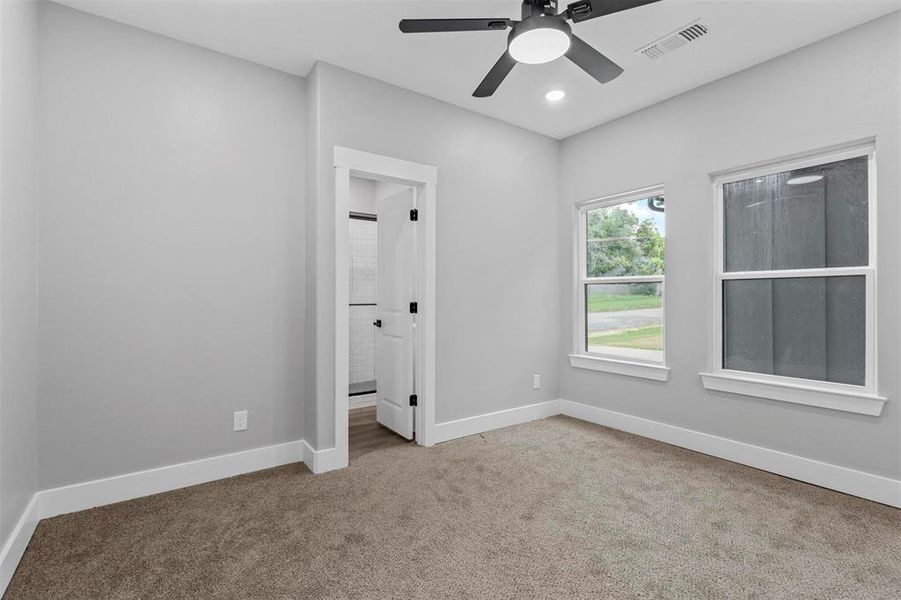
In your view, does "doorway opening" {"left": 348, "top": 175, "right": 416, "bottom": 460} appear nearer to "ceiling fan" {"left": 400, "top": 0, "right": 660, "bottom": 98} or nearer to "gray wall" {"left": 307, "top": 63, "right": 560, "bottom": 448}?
"gray wall" {"left": 307, "top": 63, "right": 560, "bottom": 448}

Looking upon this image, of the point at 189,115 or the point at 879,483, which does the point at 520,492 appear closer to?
the point at 879,483

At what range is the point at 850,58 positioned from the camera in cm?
259

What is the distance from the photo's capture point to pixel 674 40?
2678 mm

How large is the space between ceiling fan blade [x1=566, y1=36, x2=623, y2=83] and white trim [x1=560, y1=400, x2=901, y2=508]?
265 cm

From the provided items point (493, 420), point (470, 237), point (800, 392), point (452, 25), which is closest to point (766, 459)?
point (800, 392)

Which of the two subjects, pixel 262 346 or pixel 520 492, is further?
pixel 262 346

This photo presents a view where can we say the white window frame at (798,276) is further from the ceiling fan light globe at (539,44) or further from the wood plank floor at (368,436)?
the wood plank floor at (368,436)

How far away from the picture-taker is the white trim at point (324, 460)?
2.88m

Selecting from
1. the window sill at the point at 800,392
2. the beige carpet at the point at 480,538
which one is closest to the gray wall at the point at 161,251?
the beige carpet at the point at 480,538

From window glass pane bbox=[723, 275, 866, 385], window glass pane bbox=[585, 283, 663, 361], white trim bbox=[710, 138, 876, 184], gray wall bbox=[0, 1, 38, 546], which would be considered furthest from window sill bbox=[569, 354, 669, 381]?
gray wall bbox=[0, 1, 38, 546]

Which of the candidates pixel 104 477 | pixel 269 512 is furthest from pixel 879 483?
pixel 104 477

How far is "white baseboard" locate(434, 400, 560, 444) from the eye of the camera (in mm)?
3539

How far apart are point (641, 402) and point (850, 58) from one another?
2.69m

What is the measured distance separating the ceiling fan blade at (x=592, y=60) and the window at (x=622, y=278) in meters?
1.73
